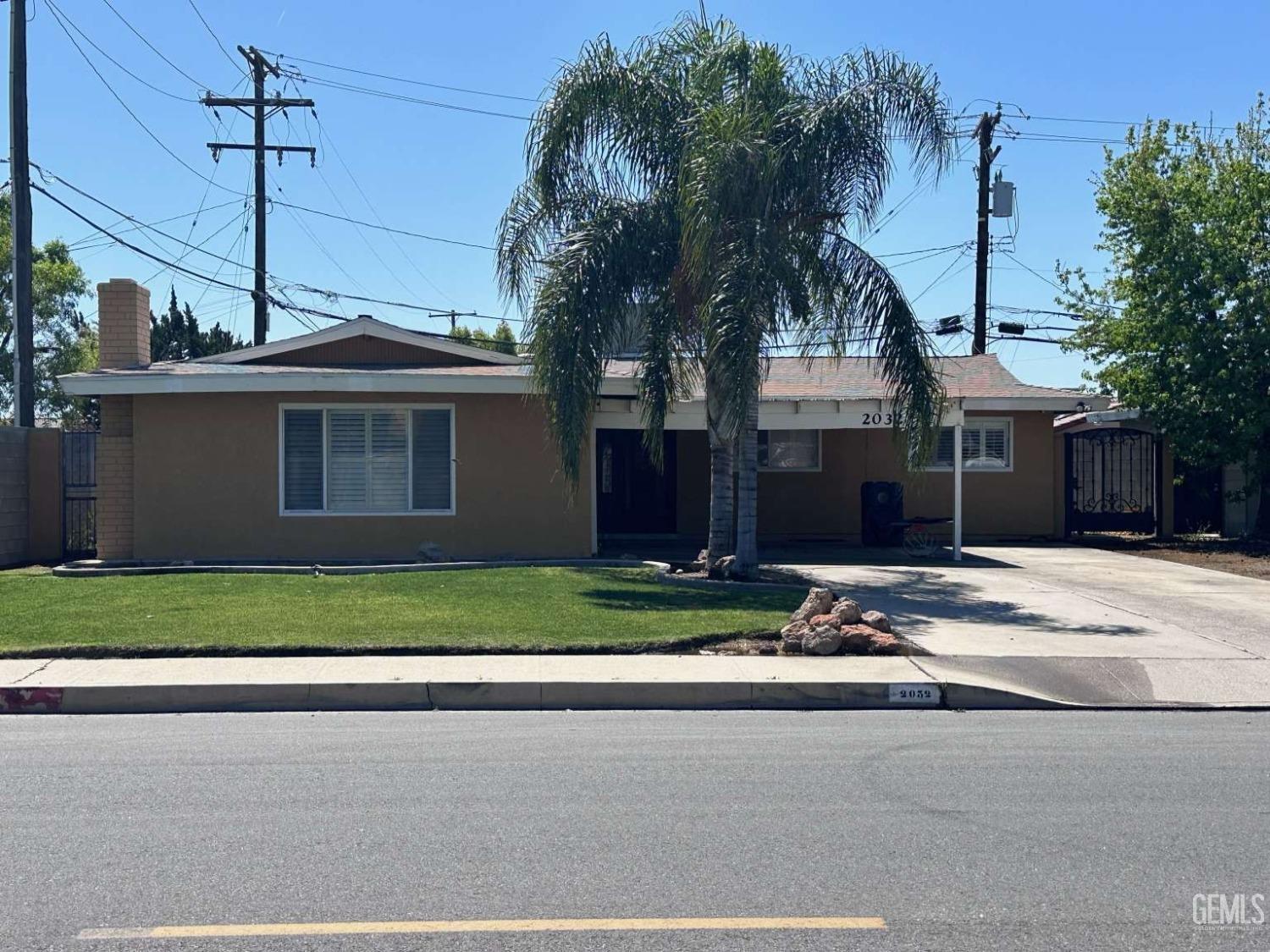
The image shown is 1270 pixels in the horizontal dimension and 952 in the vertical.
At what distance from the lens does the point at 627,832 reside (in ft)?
19.7

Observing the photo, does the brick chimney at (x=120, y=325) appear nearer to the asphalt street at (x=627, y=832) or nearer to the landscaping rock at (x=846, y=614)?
the asphalt street at (x=627, y=832)

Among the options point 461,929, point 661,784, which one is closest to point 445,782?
point 661,784

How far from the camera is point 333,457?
17406 mm

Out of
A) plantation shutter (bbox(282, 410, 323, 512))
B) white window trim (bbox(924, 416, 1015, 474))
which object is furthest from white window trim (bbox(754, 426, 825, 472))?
plantation shutter (bbox(282, 410, 323, 512))

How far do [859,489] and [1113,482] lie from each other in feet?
18.0

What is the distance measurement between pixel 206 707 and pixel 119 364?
33.9 feet

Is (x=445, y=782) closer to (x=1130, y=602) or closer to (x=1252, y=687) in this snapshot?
(x=1252, y=687)

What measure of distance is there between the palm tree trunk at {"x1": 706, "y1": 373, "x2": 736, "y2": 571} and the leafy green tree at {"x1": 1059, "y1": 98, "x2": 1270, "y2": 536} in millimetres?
10403

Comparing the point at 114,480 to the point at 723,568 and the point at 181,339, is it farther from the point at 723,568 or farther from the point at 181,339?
the point at 181,339

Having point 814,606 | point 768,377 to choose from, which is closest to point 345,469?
point 768,377

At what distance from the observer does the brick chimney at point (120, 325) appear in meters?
17.9

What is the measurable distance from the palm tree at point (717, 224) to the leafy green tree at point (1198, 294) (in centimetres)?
933

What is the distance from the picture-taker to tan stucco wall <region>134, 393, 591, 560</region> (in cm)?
1716
